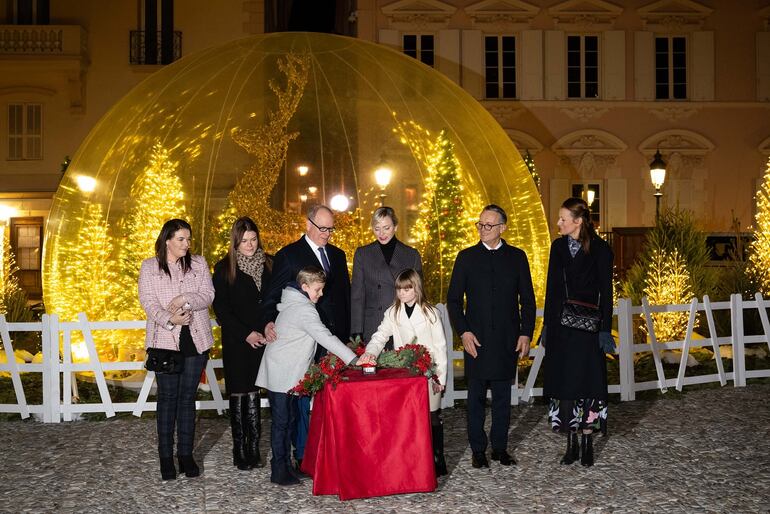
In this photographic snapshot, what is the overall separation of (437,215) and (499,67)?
744 inches

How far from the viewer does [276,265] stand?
264 inches

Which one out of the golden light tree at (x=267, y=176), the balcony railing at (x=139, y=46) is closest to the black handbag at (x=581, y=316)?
the golden light tree at (x=267, y=176)

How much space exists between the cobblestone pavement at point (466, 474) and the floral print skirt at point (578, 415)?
234 mm

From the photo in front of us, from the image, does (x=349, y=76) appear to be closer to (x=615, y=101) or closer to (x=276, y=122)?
(x=276, y=122)

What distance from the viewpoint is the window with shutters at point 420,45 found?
1084 inches

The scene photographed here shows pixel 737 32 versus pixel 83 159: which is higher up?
pixel 737 32

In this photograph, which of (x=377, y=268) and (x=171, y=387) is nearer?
(x=171, y=387)

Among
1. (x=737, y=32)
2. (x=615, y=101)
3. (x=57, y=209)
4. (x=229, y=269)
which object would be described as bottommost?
(x=229, y=269)

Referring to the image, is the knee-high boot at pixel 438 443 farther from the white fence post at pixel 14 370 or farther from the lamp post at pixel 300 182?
the white fence post at pixel 14 370

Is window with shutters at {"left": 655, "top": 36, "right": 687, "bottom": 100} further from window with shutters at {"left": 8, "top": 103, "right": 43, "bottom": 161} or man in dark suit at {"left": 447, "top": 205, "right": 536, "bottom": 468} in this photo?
man in dark suit at {"left": 447, "top": 205, "right": 536, "bottom": 468}

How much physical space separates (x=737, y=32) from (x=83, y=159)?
2271 centimetres

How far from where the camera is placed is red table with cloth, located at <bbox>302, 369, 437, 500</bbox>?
5.91 m

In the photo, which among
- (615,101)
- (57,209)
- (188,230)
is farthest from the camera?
(615,101)

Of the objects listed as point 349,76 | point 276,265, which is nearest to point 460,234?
point 349,76
